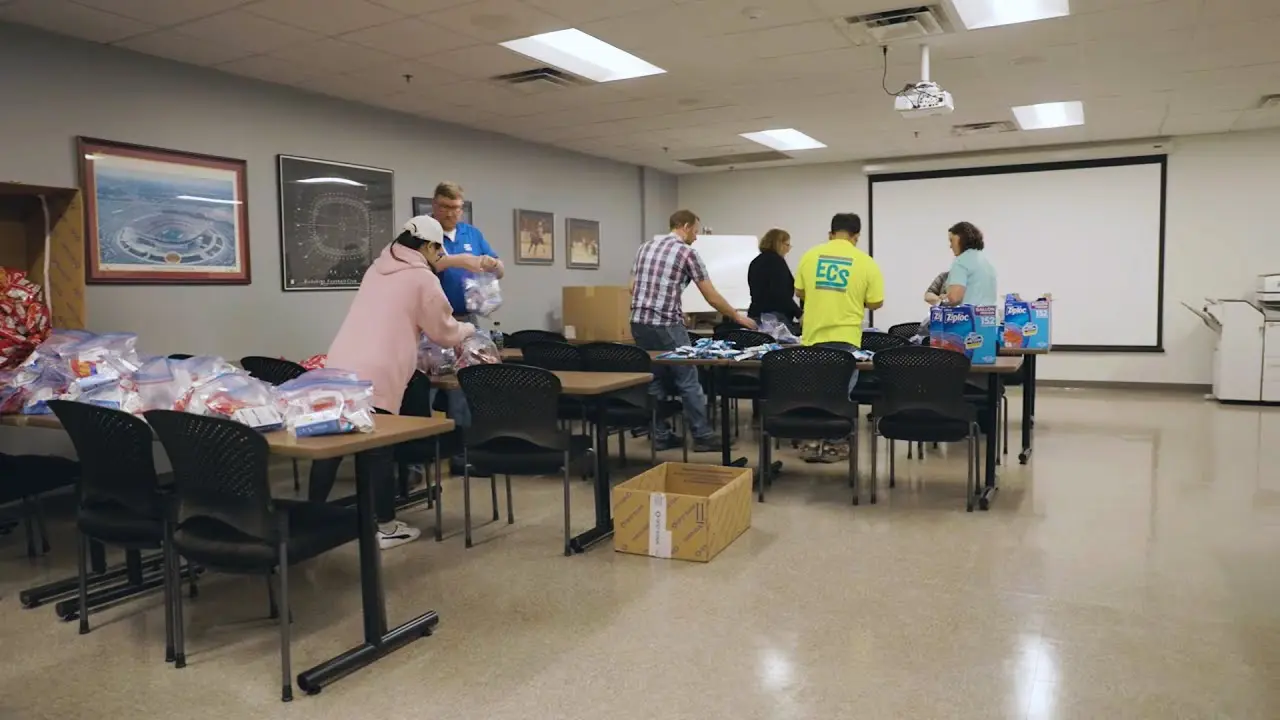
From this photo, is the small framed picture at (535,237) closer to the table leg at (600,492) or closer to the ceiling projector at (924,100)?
the ceiling projector at (924,100)

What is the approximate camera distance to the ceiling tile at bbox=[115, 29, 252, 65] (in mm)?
4805

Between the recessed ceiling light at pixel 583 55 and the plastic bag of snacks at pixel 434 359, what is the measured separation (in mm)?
2024

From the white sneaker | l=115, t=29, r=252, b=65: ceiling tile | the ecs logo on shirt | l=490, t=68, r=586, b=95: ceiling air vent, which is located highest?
l=490, t=68, r=586, b=95: ceiling air vent

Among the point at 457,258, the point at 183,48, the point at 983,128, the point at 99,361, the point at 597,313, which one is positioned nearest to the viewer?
the point at 99,361

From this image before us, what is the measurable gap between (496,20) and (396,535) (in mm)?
2763

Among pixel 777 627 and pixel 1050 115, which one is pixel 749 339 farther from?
pixel 1050 115

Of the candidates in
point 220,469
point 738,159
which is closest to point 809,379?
point 220,469

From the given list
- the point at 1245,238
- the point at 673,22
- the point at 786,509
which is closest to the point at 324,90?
the point at 673,22

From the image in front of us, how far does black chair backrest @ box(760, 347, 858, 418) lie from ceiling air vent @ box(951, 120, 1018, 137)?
4453mm

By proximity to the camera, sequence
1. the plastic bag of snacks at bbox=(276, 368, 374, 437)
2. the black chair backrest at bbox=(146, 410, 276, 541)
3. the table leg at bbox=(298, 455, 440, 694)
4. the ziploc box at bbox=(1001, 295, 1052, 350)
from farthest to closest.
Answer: the ziploc box at bbox=(1001, 295, 1052, 350)
the table leg at bbox=(298, 455, 440, 694)
the plastic bag of snacks at bbox=(276, 368, 374, 437)
the black chair backrest at bbox=(146, 410, 276, 541)

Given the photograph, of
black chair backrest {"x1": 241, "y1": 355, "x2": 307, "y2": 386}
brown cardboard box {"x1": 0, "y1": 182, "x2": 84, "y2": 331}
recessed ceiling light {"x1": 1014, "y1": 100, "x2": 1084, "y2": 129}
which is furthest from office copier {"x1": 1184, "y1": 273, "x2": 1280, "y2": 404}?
brown cardboard box {"x1": 0, "y1": 182, "x2": 84, "y2": 331}

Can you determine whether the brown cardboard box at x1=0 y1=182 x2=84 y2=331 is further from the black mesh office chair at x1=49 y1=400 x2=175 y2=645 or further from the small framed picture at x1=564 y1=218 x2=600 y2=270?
the small framed picture at x1=564 y1=218 x2=600 y2=270

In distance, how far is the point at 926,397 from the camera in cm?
444

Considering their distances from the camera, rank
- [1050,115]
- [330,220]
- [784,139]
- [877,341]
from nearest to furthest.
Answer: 1. [877,341]
2. [330,220]
3. [1050,115]
4. [784,139]
